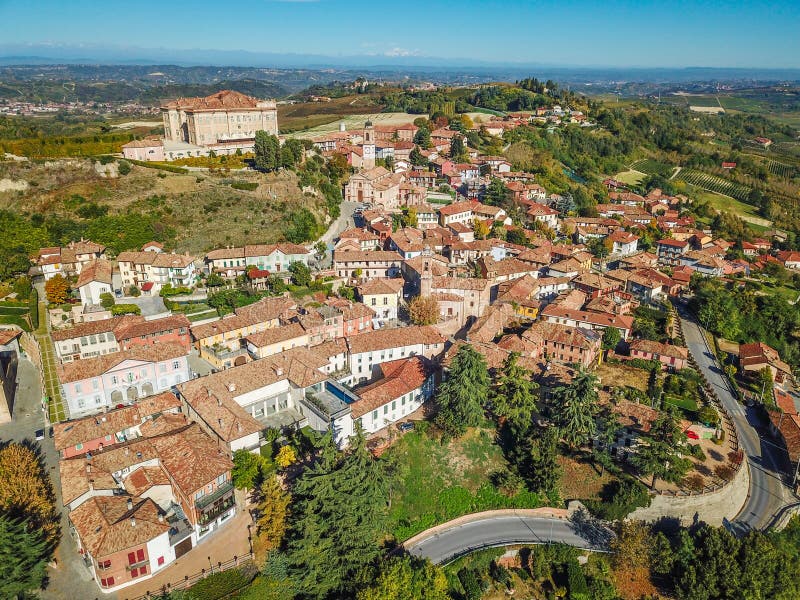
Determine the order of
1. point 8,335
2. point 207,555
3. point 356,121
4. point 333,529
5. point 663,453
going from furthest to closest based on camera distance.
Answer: point 356,121
point 8,335
point 663,453
point 207,555
point 333,529

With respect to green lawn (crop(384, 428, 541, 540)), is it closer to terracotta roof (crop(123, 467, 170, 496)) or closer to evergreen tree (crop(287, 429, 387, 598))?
evergreen tree (crop(287, 429, 387, 598))

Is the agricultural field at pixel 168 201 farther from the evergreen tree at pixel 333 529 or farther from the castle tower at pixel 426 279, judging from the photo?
the evergreen tree at pixel 333 529

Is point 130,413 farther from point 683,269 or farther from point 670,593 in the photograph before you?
point 683,269

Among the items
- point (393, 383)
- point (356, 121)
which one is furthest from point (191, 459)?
point (356, 121)

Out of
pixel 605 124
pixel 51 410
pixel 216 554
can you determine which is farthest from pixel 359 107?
pixel 216 554

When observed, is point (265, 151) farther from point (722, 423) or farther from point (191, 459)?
point (722, 423)

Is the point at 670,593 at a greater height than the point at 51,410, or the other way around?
the point at 51,410
